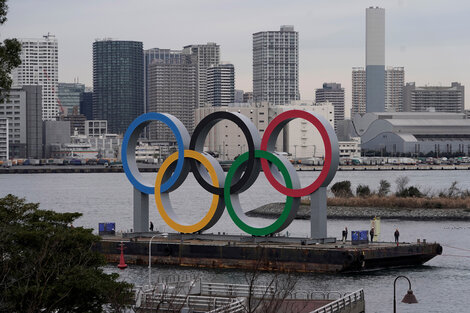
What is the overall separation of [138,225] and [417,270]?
52.0ft

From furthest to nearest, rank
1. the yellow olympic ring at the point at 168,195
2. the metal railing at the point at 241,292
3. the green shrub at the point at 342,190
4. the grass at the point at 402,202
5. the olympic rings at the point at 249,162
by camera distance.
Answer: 1. the green shrub at the point at 342,190
2. the grass at the point at 402,202
3. the yellow olympic ring at the point at 168,195
4. the olympic rings at the point at 249,162
5. the metal railing at the point at 241,292

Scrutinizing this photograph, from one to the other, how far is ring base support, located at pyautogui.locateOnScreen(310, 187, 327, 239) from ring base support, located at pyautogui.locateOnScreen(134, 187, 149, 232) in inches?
408

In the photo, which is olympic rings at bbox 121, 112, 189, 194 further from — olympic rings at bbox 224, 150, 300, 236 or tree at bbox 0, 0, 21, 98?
tree at bbox 0, 0, 21, 98

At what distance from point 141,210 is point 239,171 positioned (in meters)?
6.80

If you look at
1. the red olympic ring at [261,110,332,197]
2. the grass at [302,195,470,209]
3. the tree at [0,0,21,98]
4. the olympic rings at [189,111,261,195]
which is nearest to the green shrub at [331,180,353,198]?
the grass at [302,195,470,209]

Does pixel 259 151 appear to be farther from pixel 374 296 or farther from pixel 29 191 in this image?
pixel 29 191

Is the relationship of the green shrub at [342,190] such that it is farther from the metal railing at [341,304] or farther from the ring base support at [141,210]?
the metal railing at [341,304]

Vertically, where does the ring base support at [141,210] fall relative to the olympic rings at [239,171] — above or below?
below

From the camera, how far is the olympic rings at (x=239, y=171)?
50719mm

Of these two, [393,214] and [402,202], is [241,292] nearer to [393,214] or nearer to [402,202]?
[393,214]

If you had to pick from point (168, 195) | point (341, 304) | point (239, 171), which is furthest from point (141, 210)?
point (341, 304)

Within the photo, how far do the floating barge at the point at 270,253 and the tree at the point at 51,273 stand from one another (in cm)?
1660

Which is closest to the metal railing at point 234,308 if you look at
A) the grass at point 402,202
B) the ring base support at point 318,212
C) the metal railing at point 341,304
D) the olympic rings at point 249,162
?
the metal railing at point 341,304

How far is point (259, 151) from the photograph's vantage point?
171ft
